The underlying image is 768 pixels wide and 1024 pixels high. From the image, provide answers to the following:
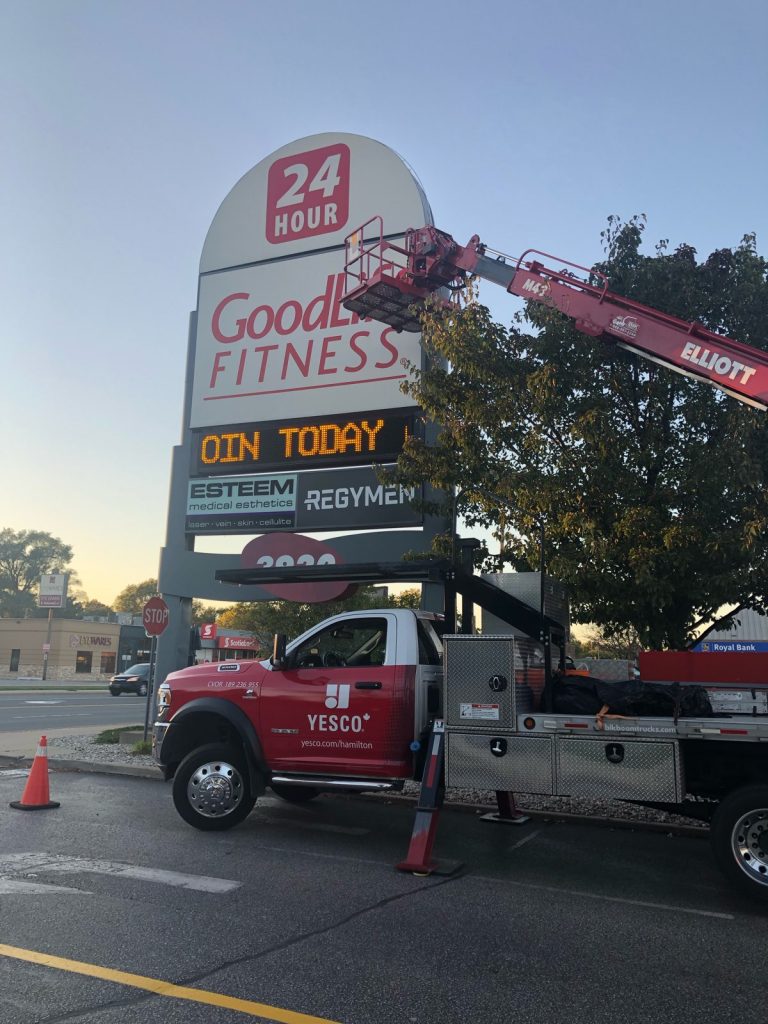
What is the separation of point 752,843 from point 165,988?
4.11 meters

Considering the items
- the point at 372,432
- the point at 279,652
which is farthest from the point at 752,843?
the point at 372,432

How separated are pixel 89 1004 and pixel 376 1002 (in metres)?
1.34

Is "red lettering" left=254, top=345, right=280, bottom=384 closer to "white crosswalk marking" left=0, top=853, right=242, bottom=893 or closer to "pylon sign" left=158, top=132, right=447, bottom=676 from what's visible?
"pylon sign" left=158, top=132, right=447, bottom=676

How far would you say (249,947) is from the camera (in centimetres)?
474

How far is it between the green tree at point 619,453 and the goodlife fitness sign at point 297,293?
3787 mm

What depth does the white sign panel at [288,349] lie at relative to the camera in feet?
48.3

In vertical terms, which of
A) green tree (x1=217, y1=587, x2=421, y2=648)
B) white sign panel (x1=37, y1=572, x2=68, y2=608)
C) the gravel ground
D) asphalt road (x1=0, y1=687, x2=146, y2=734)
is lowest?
asphalt road (x1=0, y1=687, x2=146, y2=734)

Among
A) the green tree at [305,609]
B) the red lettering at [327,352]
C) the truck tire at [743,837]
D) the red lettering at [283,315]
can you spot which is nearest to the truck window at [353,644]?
the truck tire at [743,837]

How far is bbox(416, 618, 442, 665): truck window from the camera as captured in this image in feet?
→ 26.5

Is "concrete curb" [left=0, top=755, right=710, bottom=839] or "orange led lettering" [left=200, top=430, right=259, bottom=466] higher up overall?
"orange led lettering" [left=200, top=430, right=259, bottom=466]

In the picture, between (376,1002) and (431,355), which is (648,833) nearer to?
(376,1002)

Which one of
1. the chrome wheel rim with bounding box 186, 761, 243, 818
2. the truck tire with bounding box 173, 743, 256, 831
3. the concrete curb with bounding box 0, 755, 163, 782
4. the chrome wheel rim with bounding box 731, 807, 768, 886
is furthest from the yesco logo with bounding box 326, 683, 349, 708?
the concrete curb with bounding box 0, 755, 163, 782

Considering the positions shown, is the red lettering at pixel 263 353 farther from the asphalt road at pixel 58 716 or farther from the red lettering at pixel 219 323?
the asphalt road at pixel 58 716

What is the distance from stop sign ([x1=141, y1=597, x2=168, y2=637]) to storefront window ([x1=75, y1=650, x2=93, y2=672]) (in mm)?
58658
